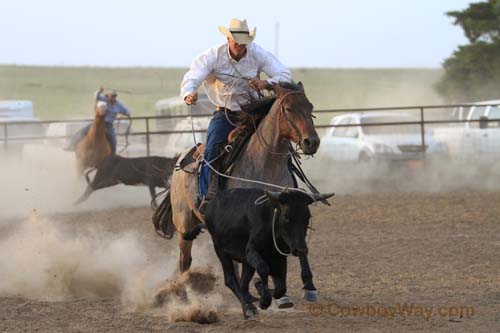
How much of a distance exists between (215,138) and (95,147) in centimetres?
951

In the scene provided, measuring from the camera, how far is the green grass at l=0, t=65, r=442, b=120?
158 feet

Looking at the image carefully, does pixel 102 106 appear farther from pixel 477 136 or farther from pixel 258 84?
pixel 258 84

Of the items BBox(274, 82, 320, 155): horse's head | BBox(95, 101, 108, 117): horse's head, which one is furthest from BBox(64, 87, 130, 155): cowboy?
BBox(274, 82, 320, 155): horse's head

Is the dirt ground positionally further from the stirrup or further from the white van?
the white van

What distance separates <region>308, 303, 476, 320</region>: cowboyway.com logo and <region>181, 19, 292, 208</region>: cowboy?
4.29 feet

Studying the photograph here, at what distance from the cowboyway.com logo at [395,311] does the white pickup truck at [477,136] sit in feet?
40.1

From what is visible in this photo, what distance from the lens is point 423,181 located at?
1823cm

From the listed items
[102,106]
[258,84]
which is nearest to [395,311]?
[258,84]

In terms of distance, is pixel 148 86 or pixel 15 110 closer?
pixel 15 110

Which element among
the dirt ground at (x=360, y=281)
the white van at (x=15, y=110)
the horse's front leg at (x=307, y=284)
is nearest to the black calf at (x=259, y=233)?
the horse's front leg at (x=307, y=284)

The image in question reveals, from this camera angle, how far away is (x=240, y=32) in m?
7.11

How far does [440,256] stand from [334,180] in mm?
9083

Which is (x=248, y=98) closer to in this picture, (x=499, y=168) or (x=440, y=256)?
(x=440, y=256)

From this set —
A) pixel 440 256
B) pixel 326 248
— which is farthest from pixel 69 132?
pixel 440 256
